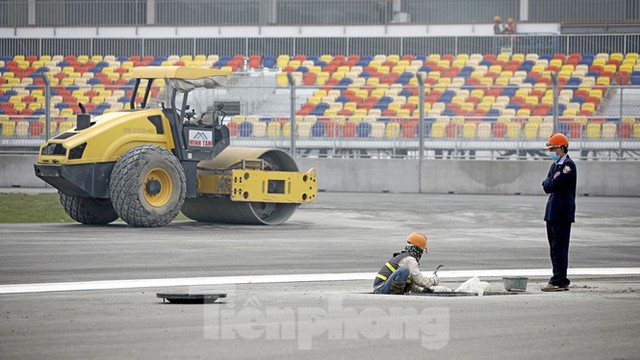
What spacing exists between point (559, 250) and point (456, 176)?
1626 cm

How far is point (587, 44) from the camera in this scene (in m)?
41.9

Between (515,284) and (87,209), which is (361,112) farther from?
(515,284)

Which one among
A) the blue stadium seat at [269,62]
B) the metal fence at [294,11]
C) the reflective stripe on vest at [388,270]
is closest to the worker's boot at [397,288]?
the reflective stripe on vest at [388,270]

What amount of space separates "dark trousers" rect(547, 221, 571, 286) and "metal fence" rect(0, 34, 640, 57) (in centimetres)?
3084

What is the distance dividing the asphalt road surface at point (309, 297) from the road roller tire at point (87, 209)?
0.77 feet

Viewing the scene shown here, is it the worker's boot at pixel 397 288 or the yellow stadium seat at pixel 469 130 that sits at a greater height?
the yellow stadium seat at pixel 469 130

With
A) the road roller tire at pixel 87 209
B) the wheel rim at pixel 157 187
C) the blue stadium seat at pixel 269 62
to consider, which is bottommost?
the road roller tire at pixel 87 209

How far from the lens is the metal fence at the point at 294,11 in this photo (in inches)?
1838

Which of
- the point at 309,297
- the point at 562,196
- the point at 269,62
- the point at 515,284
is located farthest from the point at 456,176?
the point at 269,62

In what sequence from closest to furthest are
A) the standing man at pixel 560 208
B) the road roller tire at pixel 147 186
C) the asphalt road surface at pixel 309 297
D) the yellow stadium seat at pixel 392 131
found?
the asphalt road surface at pixel 309 297 → the standing man at pixel 560 208 → the road roller tire at pixel 147 186 → the yellow stadium seat at pixel 392 131

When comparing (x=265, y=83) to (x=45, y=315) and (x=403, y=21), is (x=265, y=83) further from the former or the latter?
(x=45, y=315)

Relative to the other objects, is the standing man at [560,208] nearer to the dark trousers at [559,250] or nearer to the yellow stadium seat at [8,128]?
the dark trousers at [559,250]

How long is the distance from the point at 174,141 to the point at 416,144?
11.1 m

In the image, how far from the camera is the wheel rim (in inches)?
717
